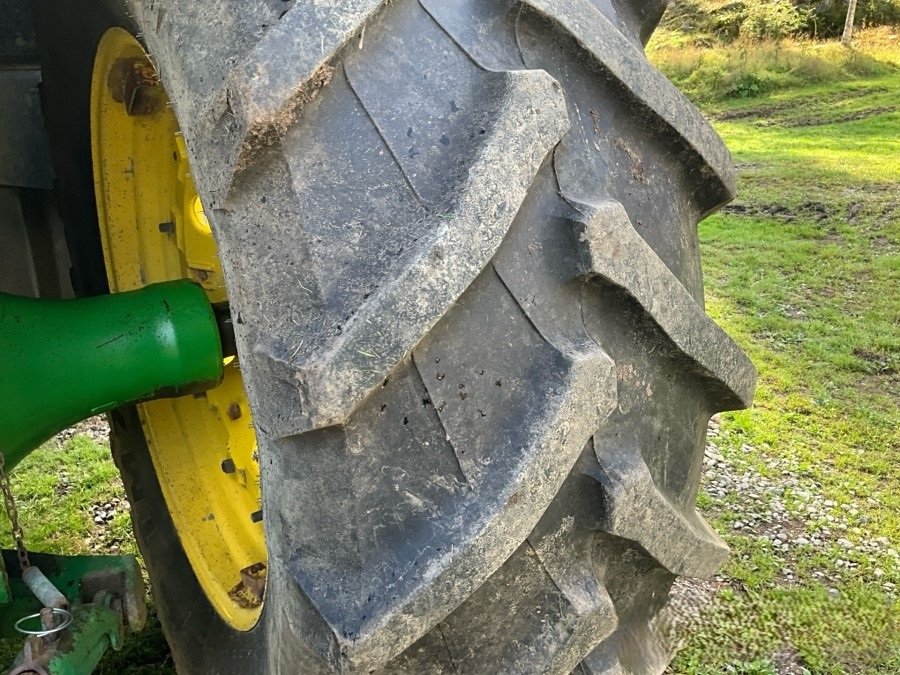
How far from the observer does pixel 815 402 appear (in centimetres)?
290

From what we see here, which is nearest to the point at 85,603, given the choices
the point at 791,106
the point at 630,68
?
the point at 630,68

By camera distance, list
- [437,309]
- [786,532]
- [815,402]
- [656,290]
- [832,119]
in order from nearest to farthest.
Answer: [437,309]
[656,290]
[786,532]
[815,402]
[832,119]

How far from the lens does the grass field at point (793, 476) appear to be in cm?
181

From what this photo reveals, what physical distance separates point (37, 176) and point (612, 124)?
1.12 metres

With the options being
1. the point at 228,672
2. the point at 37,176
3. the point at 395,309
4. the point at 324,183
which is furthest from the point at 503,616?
the point at 37,176

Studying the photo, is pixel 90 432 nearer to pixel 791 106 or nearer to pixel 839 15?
pixel 791 106

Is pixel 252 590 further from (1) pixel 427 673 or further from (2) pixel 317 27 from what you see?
(2) pixel 317 27

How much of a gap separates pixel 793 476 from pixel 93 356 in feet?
6.69

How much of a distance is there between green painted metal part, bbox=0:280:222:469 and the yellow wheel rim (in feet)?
0.65

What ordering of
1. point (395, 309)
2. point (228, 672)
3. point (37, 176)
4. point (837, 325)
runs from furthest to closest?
point (837, 325)
point (37, 176)
point (228, 672)
point (395, 309)

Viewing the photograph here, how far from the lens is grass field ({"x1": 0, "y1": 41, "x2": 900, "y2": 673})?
1815mm

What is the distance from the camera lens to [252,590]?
1335 millimetres

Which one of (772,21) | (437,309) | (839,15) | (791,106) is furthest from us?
(839,15)

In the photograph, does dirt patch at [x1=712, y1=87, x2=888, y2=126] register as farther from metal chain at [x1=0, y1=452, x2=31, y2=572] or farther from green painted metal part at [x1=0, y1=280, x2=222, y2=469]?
metal chain at [x1=0, y1=452, x2=31, y2=572]
